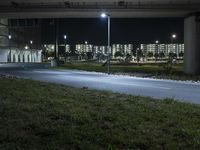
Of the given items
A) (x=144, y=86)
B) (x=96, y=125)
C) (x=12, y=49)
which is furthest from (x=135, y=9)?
(x=12, y=49)

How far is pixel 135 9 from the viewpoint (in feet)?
142

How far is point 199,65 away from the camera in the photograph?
143ft

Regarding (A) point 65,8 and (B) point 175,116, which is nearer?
(B) point 175,116

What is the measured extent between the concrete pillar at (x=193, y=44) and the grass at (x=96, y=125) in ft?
92.0

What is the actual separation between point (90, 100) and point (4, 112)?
4.72m

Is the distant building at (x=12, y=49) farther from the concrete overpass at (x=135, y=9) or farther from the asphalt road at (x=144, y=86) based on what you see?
the asphalt road at (x=144, y=86)

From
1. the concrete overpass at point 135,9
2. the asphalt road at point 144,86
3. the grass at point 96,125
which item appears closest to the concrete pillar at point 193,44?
the concrete overpass at point 135,9

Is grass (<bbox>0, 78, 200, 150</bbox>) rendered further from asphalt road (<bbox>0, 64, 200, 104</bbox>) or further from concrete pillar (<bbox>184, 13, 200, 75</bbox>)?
concrete pillar (<bbox>184, 13, 200, 75</bbox>)

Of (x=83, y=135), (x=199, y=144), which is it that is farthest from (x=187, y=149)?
(x=83, y=135)

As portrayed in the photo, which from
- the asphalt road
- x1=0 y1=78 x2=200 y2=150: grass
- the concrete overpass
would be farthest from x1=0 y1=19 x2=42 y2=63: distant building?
x1=0 y1=78 x2=200 y2=150: grass

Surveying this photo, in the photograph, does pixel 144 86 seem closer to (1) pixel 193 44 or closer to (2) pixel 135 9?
(2) pixel 135 9

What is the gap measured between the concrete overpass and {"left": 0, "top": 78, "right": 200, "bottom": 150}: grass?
27.3 m

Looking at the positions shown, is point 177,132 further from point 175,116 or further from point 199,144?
point 175,116

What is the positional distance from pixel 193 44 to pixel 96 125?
112 feet
